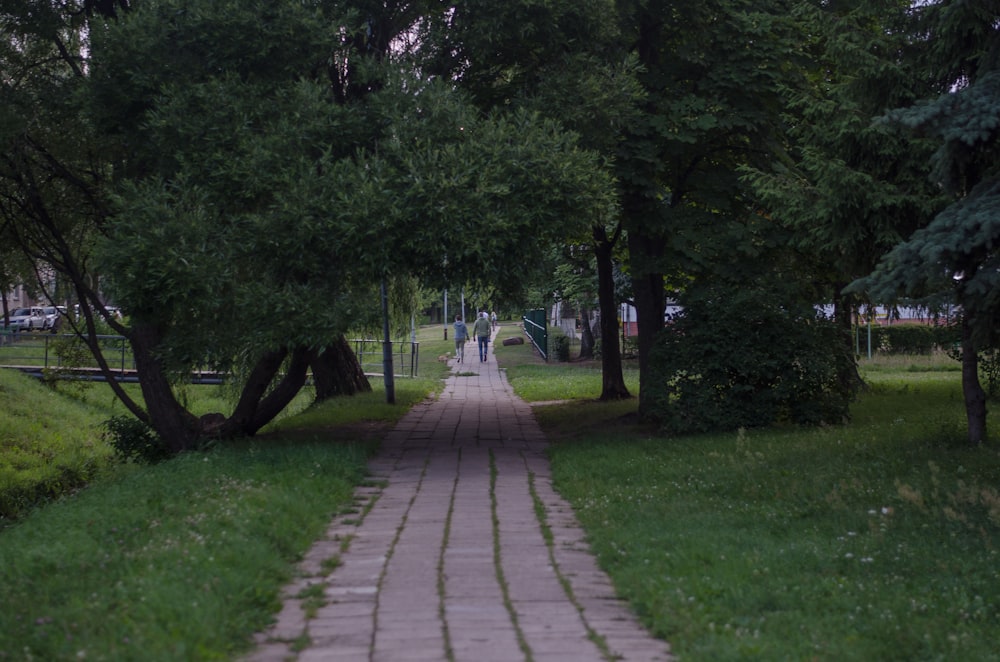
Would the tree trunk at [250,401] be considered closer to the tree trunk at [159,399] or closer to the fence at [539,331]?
the tree trunk at [159,399]

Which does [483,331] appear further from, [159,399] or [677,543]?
[677,543]

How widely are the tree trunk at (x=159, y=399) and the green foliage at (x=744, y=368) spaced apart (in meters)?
6.79

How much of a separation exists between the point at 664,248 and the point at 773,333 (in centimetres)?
232

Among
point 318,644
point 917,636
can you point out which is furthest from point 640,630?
point 318,644

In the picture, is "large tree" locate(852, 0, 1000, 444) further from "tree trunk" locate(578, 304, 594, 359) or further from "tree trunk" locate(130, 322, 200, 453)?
"tree trunk" locate(578, 304, 594, 359)

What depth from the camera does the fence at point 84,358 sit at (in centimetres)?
2587

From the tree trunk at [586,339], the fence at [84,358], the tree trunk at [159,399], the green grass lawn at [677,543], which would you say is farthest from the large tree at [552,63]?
the tree trunk at [586,339]

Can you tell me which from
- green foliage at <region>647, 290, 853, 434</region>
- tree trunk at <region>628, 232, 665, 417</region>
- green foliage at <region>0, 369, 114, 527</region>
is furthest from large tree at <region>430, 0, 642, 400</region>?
green foliage at <region>0, 369, 114, 527</region>

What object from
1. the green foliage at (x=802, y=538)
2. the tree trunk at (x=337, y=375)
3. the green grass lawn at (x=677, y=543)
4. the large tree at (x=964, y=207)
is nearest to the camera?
the green grass lawn at (x=677, y=543)

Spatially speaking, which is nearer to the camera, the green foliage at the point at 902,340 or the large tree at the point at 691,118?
the large tree at the point at 691,118

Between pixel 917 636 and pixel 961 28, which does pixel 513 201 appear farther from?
pixel 917 636

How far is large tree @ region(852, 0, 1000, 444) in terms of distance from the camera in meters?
7.65

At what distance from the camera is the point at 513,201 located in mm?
11367

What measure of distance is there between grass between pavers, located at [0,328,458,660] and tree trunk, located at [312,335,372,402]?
7613mm
